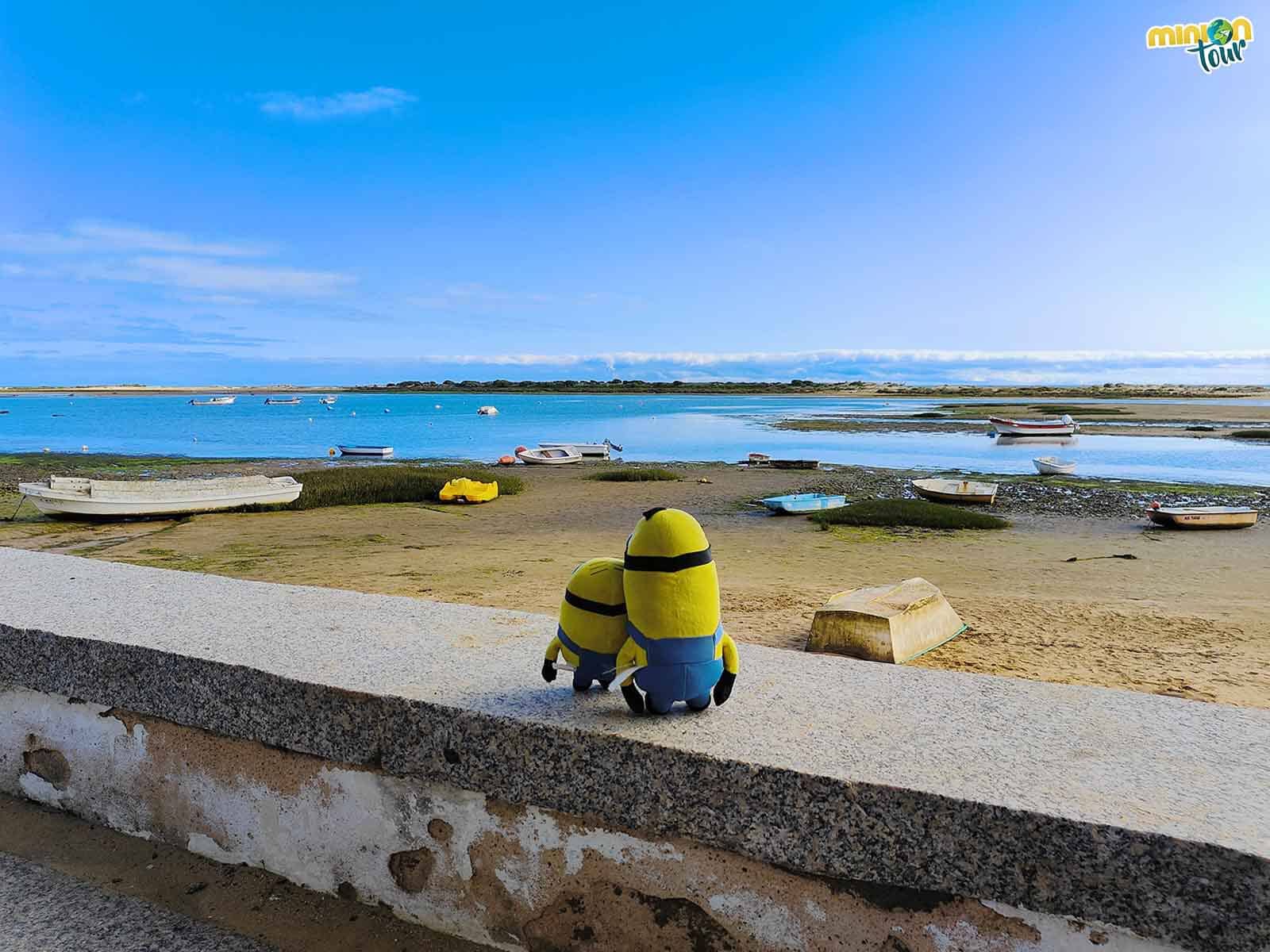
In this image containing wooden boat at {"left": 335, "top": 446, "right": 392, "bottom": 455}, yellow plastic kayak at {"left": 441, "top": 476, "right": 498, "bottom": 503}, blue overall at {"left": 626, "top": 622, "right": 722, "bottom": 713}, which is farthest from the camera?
wooden boat at {"left": 335, "top": 446, "right": 392, "bottom": 455}

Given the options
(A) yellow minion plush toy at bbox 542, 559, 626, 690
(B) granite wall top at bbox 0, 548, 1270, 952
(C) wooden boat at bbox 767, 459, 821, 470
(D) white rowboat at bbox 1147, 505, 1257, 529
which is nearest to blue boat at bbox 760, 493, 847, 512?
(D) white rowboat at bbox 1147, 505, 1257, 529

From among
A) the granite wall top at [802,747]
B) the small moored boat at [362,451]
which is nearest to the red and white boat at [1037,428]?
the small moored boat at [362,451]

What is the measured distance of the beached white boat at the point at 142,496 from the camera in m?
15.7

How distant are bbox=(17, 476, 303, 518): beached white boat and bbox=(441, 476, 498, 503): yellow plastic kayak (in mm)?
3586

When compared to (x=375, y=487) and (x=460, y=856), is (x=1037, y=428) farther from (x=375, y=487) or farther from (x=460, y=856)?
(x=460, y=856)

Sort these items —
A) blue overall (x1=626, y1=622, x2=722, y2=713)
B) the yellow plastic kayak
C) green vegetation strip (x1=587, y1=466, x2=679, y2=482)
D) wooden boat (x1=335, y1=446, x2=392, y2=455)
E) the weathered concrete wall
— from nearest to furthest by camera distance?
the weathered concrete wall, blue overall (x1=626, y1=622, x2=722, y2=713), the yellow plastic kayak, green vegetation strip (x1=587, y1=466, x2=679, y2=482), wooden boat (x1=335, y1=446, x2=392, y2=455)

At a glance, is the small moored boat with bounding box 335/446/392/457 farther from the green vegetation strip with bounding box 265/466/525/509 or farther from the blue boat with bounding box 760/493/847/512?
the blue boat with bounding box 760/493/847/512

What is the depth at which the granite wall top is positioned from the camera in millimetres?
1632

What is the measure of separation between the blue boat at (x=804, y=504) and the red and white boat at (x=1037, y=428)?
1222 inches

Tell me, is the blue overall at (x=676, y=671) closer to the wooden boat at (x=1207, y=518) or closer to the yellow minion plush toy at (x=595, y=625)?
the yellow minion plush toy at (x=595, y=625)

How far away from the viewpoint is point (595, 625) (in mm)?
2307

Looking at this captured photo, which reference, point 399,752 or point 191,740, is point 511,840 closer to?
point 399,752

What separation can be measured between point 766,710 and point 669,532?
55 cm

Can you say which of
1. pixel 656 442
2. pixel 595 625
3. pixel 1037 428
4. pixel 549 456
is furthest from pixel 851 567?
pixel 1037 428
